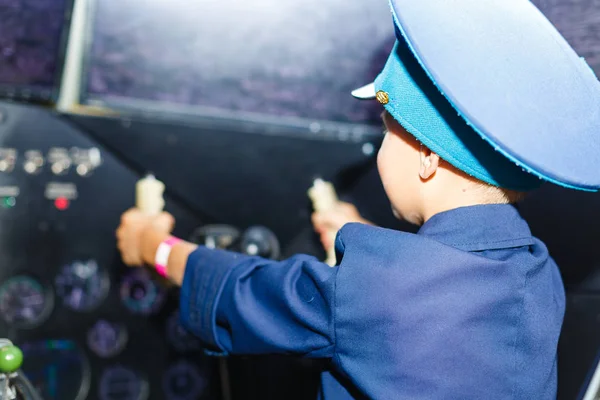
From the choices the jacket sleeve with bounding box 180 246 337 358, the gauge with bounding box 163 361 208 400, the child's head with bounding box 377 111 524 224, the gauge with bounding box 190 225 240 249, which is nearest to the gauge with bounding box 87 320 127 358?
the gauge with bounding box 163 361 208 400

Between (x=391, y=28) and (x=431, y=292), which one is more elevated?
(x=391, y=28)

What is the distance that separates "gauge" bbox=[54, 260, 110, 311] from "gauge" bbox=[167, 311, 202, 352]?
159mm

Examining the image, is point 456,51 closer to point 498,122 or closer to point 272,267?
point 498,122

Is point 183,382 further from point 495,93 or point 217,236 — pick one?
point 495,93

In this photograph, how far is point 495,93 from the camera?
66 cm

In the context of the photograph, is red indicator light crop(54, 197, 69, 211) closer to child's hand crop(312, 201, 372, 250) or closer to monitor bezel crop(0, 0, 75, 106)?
monitor bezel crop(0, 0, 75, 106)

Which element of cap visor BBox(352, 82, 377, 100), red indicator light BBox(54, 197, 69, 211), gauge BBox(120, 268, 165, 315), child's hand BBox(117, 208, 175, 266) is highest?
red indicator light BBox(54, 197, 69, 211)

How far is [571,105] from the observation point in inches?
27.5

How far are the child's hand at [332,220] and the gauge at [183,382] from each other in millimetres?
391

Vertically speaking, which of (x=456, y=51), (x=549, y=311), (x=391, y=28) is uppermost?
(x=391, y=28)

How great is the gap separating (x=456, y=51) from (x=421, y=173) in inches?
6.8

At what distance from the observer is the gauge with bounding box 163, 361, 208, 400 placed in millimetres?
1323

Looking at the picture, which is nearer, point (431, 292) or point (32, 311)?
point (431, 292)

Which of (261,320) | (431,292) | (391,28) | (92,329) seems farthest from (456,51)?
(92,329)
